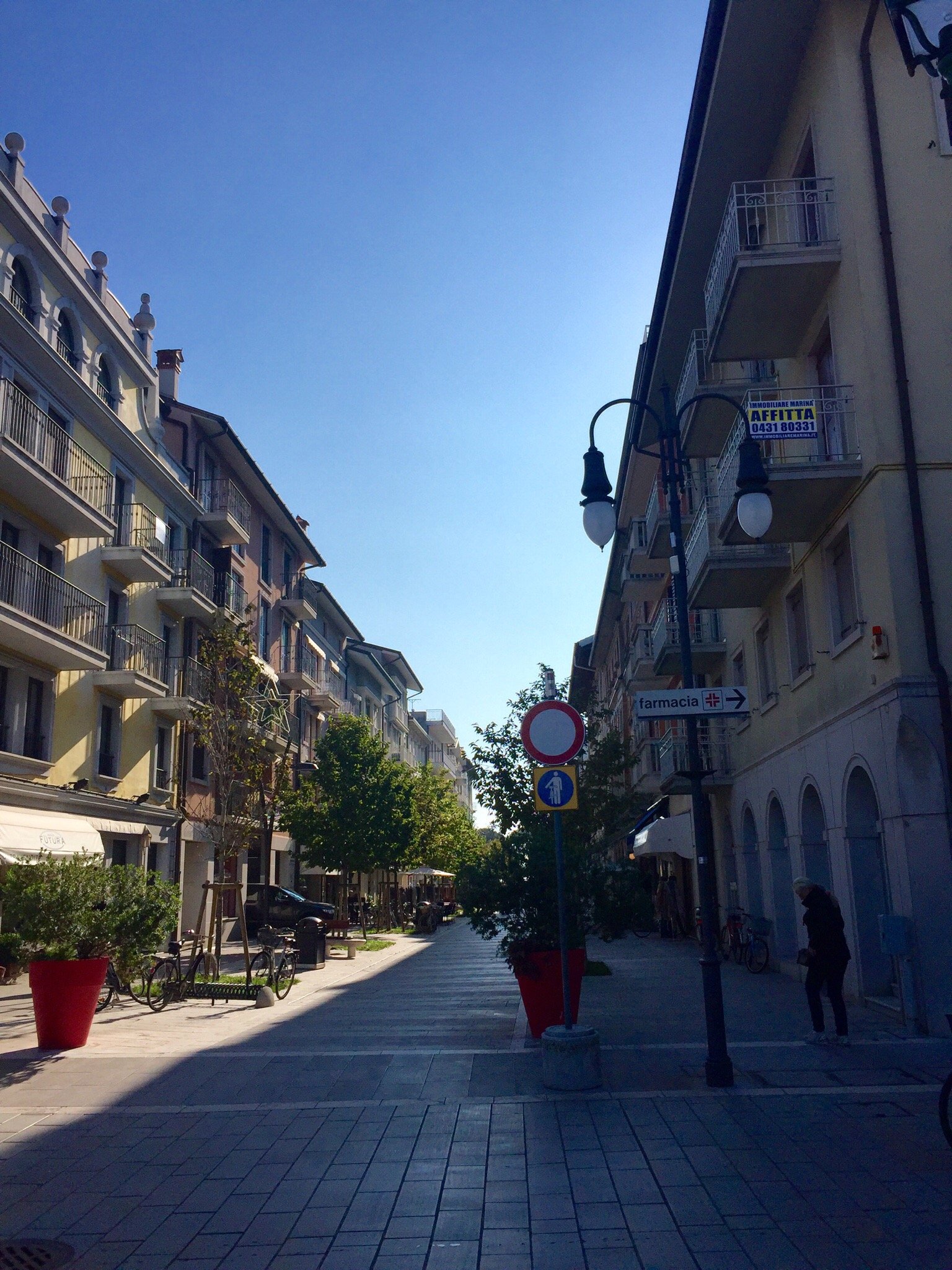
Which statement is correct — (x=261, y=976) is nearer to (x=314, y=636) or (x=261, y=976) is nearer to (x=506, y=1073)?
(x=506, y=1073)

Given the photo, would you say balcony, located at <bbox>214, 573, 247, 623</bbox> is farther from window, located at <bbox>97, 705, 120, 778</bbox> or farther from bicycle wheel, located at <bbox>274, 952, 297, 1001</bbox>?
bicycle wheel, located at <bbox>274, 952, 297, 1001</bbox>

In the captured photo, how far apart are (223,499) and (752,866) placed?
19.9 m

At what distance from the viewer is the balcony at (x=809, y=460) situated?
13.3 meters

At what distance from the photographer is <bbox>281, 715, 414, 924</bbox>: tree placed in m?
35.2

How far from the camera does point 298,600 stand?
4316 cm

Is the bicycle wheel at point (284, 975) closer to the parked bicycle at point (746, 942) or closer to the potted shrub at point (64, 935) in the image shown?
the potted shrub at point (64, 935)

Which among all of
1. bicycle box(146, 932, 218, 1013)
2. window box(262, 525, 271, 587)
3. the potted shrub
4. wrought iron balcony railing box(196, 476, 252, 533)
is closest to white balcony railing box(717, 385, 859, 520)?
the potted shrub

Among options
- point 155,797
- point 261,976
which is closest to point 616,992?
point 261,976

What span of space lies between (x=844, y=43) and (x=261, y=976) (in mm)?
15731

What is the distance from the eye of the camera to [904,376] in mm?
13062

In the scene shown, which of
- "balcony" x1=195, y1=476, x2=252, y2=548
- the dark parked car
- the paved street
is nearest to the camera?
the paved street

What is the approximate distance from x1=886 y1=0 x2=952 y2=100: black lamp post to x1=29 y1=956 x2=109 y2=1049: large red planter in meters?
10.3

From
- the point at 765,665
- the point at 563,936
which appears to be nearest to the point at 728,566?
the point at 765,665

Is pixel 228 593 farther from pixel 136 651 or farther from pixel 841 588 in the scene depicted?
pixel 841 588
